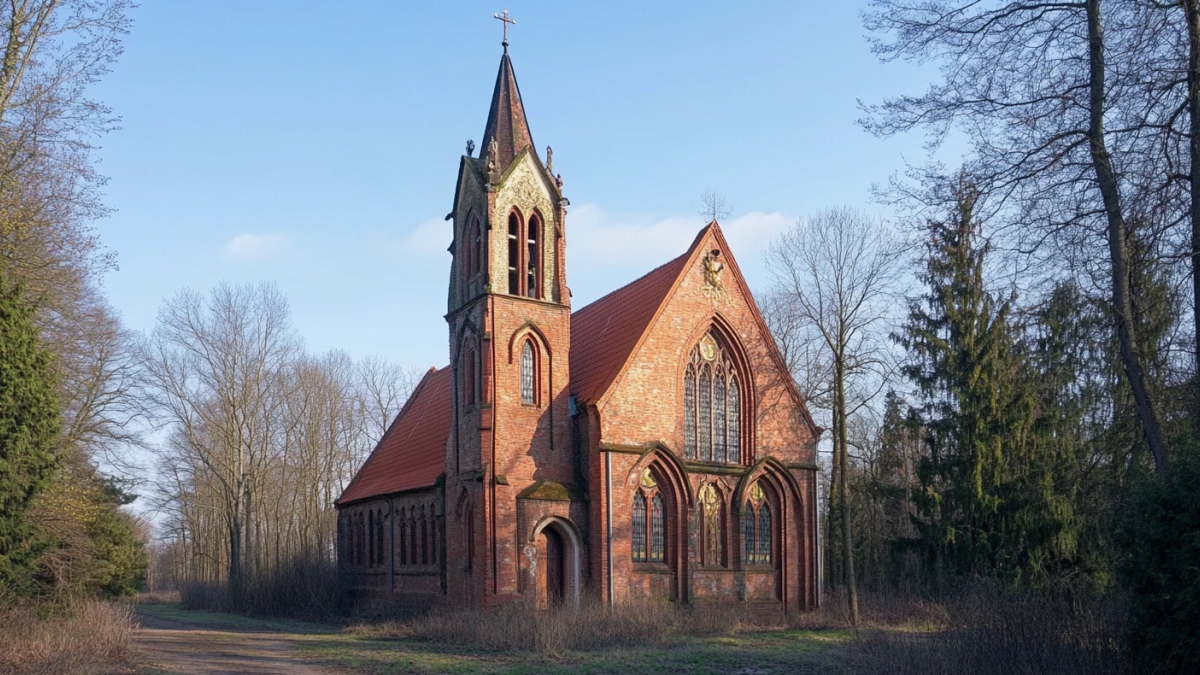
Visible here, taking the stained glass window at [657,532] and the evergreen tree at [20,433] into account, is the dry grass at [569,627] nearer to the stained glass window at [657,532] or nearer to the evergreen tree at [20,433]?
the stained glass window at [657,532]

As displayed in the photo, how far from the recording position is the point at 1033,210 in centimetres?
1440

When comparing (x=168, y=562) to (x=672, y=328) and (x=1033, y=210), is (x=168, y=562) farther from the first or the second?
(x=1033, y=210)

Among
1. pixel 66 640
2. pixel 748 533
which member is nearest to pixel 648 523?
Answer: pixel 748 533

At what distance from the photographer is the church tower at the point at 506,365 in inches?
995

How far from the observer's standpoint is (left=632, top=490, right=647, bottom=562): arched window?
26.7m

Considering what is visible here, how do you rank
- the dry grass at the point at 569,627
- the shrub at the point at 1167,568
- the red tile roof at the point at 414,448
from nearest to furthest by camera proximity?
the shrub at the point at 1167,568
the dry grass at the point at 569,627
the red tile roof at the point at 414,448

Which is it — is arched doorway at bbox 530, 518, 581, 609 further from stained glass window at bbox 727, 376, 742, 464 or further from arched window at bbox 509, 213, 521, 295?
arched window at bbox 509, 213, 521, 295

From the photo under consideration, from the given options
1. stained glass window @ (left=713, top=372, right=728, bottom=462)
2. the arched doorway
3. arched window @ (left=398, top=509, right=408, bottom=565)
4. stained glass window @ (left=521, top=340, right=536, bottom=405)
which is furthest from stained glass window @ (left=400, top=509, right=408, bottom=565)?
stained glass window @ (left=713, top=372, right=728, bottom=462)

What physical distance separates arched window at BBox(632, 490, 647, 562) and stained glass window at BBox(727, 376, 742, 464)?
131 inches

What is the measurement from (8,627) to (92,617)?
2.39 meters

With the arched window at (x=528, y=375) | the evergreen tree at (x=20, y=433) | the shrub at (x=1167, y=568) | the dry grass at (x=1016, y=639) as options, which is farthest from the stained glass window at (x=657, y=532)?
the shrub at (x=1167, y=568)

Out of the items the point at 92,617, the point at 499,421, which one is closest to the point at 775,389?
the point at 499,421

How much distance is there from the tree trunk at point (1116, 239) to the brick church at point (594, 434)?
1417 centimetres

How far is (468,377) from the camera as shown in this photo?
27.1 m
